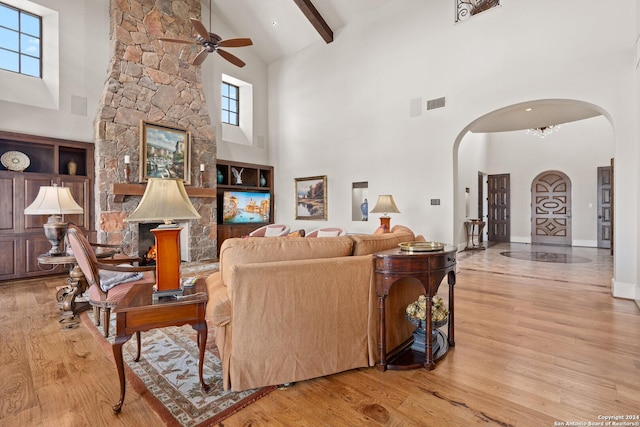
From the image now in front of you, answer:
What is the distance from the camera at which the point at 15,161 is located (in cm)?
491

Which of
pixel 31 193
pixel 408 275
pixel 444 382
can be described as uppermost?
pixel 31 193

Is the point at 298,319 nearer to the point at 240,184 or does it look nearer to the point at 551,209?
the point at 240,184

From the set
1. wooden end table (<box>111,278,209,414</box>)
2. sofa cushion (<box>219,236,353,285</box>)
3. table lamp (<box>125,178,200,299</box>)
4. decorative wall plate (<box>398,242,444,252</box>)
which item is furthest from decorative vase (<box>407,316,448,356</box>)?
table lamp (<box>125,178,200,299</box>)

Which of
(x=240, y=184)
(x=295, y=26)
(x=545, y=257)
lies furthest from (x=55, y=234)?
(x=545, y=257)

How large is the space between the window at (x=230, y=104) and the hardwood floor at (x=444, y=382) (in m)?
6.20

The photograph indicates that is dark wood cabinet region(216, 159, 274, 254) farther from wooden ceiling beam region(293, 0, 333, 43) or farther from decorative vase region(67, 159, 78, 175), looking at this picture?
wooden ceiling beam region(293, 0, 333, 43)

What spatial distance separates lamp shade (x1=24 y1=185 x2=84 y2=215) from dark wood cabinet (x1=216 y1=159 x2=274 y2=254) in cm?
389

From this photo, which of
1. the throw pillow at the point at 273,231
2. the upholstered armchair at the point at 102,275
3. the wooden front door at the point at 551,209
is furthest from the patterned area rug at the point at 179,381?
the wooden front door at the point at 551,209

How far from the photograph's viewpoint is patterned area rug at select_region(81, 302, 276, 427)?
1704mm

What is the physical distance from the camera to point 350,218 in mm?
7348

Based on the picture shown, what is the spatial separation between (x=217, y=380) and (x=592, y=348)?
2.99 m

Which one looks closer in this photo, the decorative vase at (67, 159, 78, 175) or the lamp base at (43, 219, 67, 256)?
the lamp base at (43, 219, 67, 256)

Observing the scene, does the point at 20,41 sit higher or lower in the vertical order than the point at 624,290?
higher

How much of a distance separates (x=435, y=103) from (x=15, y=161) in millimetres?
7399
